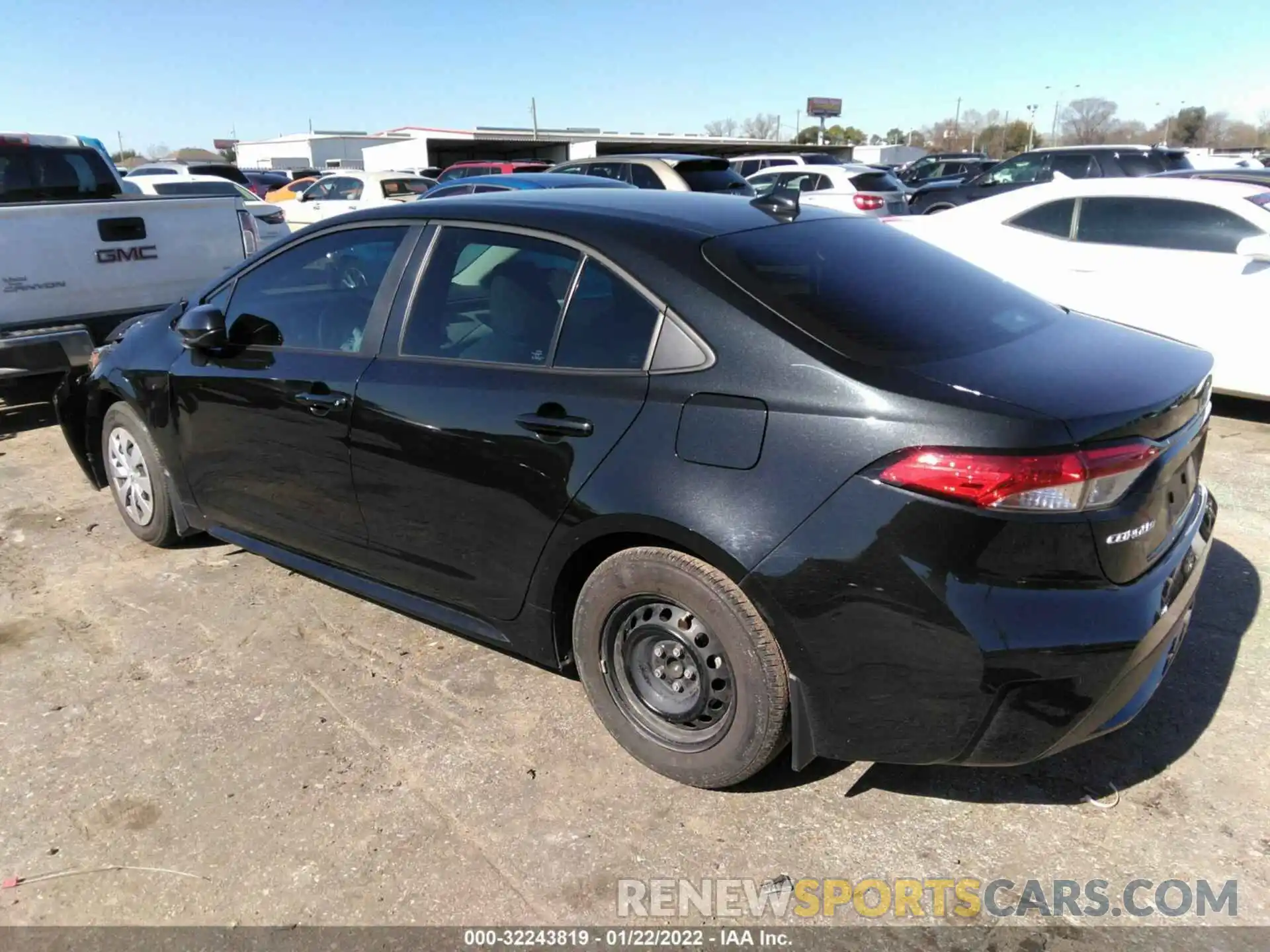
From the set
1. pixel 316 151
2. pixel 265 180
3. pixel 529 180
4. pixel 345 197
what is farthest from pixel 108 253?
pixel 316 151

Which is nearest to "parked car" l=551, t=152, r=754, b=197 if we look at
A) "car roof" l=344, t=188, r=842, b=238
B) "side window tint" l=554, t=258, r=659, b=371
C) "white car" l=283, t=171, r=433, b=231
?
"white car" l=283, t=171, r=433, b=231

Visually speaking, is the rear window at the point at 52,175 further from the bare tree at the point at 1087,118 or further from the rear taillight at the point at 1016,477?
the bare tree at the point at 1087,118

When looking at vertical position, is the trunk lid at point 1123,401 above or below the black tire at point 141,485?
above

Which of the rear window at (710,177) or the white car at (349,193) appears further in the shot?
the white car at (349,193)

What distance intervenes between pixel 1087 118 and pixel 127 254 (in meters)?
104

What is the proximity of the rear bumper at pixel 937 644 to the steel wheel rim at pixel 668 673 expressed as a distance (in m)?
0.27

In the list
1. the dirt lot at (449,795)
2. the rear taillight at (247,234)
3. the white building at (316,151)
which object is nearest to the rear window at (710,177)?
the rear taillight at (247,234)

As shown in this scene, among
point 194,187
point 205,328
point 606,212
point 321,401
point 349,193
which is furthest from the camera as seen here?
point 349,193

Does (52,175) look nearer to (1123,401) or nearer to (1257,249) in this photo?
(1123,401)

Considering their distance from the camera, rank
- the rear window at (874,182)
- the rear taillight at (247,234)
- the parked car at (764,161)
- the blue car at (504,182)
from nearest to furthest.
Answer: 1. the rear taillight at (247,234)
2. the blue car at (504,182)
3. the rear window at (874,182)
4. the parked car at (764,161)

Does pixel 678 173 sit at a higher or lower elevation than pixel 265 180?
higher

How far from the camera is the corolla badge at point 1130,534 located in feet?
7.23

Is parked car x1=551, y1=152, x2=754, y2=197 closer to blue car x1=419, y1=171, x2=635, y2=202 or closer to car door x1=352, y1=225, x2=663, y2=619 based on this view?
blue car x1=419, y1=171, x2=635, y2=202

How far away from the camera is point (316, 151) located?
59938 mm
